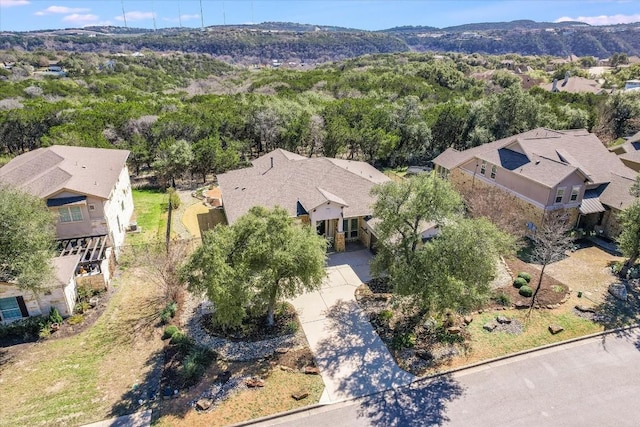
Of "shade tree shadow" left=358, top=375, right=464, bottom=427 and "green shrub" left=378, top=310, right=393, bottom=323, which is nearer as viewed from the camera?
"shade tree shadow" left=358, top=375, right=464, bottom=427

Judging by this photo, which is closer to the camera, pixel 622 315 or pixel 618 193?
pixel 622 315

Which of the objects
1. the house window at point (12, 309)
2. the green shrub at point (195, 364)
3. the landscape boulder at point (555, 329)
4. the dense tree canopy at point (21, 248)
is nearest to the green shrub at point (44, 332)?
the house window at point (12, 309)

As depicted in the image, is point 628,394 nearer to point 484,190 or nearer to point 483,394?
point 483,394

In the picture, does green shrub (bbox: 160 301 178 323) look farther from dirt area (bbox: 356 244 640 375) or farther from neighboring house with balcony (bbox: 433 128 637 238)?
neighboring house with balcony (bbox: 433 128 637 238)

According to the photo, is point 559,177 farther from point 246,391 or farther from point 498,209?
point 246,391

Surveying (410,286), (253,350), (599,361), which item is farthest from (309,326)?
(599,361)

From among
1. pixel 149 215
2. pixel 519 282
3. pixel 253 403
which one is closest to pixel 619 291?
pixel 519 282

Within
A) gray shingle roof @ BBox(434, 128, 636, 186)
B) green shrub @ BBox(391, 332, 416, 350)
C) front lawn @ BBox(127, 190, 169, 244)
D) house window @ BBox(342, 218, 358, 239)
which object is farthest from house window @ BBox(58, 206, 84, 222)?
gray shingle roof @ BBox(434, 128, 636, 186)
